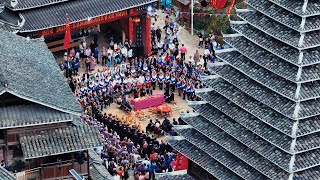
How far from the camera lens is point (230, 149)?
76.1 meters

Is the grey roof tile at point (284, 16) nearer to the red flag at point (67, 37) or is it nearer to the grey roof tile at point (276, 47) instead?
the grey roof tile at point (276, 47)

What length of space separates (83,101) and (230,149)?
73.1ft

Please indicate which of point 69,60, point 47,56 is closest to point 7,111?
point 47,56

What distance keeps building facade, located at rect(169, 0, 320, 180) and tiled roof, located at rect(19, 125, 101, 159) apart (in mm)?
8756

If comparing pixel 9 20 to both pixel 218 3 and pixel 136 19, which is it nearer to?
pixel 136 19

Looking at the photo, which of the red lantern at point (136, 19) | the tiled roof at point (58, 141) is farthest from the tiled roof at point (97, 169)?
the red lantern at point (136, 19)

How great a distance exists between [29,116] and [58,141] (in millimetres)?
2678

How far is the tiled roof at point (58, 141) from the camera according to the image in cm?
7325

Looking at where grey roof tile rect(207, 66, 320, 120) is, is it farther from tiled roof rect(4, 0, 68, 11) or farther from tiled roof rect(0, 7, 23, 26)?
tiled roof rect(4, 0, 68, 11)

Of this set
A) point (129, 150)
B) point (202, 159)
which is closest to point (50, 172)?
point (202, 159)

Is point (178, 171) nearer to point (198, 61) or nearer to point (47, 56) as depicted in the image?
point (47, 56)

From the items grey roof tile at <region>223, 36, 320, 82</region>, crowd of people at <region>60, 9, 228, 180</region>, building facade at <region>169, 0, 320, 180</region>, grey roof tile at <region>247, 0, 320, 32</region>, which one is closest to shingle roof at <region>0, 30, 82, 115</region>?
crowd of people at <region>60, 9, 228, 180</region>

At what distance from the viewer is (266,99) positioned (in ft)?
240

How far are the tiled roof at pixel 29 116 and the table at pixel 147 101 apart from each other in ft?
75.4
